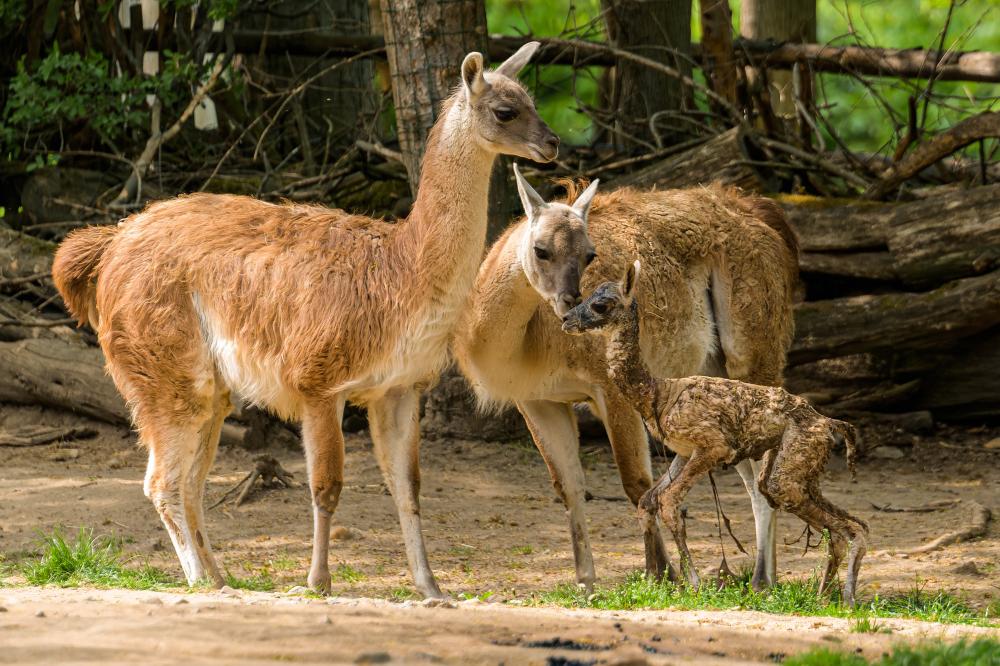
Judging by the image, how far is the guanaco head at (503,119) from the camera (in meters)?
6.62

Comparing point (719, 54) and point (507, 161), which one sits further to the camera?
point (719, 54)

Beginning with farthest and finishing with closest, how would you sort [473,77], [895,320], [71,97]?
[71,97], [895,320], [473,77]

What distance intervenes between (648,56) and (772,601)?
270 inches

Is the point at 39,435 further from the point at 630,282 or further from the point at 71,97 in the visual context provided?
the point at 630,282

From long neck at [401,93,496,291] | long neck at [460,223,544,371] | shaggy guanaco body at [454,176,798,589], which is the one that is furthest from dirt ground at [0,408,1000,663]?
long neck at [401,93,496,291]

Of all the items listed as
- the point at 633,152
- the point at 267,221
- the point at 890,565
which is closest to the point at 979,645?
the point at 890,565

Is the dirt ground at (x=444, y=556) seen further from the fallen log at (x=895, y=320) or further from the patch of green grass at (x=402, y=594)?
the fallen log at (x=895, y=320)

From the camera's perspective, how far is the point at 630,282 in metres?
6.00

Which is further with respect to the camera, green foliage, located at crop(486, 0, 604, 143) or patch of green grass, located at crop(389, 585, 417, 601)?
green foliage, located at crop(486, 0, 604, 143)

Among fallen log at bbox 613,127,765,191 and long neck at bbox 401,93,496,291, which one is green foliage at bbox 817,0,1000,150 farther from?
long neck at bbox 401,93,496,291

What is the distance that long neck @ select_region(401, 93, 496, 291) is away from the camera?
21.6 feet

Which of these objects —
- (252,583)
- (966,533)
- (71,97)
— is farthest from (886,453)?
(71,97)

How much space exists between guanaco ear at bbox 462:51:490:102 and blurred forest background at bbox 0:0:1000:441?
2.02 metres

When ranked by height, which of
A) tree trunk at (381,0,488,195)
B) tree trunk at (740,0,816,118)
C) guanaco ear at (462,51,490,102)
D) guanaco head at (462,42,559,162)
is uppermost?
tree trunk at (740,0,816,118)
